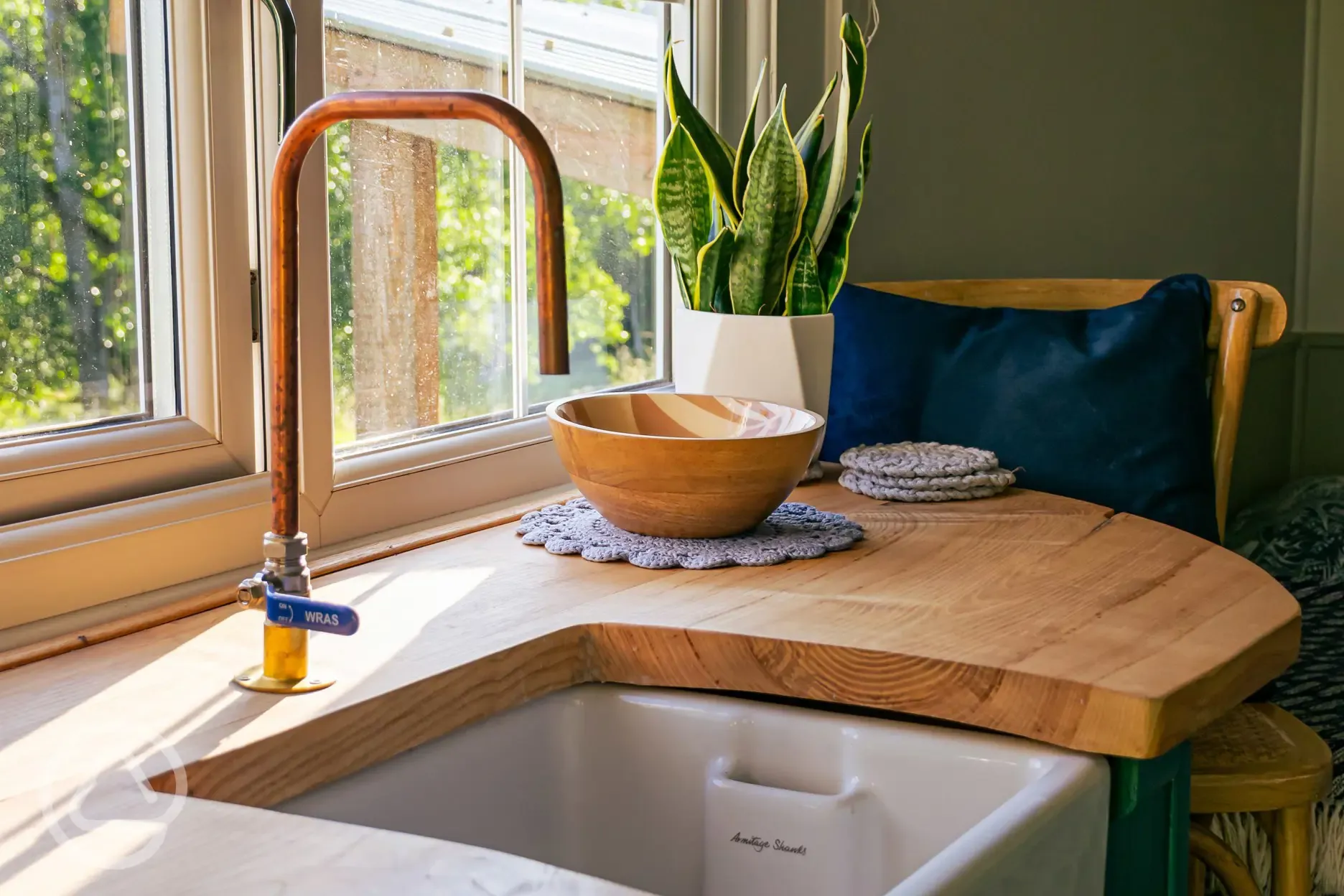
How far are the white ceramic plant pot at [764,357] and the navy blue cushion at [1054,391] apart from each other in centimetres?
20

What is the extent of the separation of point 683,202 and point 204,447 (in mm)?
598

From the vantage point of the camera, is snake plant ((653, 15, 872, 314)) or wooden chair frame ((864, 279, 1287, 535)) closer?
snake plant ((653, 15, 872, 314))

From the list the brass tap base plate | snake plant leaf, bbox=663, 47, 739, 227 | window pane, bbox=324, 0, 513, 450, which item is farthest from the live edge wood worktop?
snake plant leaf, bbox=663, 47, 739, 227

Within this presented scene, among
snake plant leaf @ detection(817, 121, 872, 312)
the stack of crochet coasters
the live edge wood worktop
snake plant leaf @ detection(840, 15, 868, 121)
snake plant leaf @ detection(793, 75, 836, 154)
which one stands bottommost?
the live edge wood worktop

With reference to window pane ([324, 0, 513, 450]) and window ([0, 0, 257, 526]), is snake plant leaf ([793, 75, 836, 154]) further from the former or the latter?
window ([0, 0, 257, 526])

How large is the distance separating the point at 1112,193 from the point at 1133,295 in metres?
1.03

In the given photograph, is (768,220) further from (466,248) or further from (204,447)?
(204,447)

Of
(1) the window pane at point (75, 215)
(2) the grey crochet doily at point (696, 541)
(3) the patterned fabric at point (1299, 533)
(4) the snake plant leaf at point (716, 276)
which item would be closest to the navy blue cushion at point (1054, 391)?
(4) the snake plant leaf at point (716, 276)

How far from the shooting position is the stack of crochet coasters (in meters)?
1.32

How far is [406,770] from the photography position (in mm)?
784

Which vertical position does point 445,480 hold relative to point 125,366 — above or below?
below

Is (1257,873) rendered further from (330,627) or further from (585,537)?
(330,627)

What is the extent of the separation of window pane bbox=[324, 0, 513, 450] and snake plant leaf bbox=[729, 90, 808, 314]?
28cm

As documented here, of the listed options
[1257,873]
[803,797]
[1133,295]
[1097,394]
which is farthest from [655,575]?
[1133,295]
